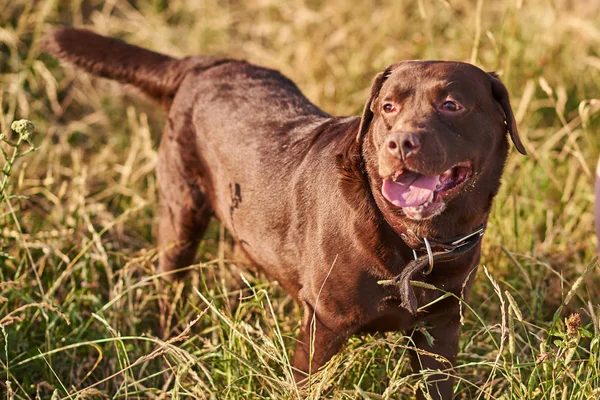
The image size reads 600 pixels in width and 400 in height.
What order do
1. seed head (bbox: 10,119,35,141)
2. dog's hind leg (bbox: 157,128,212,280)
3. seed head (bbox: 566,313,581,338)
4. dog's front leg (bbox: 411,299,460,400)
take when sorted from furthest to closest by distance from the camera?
dog's hind leg (bbox: 157,128,212,280)
dog's front leg (bbox: 411,299,460,400)
seed head (bbox: 10,119,35,141)
seed head (bbox: 566,313,581,338)

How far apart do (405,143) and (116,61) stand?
1971mm

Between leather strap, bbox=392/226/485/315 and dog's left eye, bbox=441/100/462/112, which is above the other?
dog's left eye, bbox=441/100/462/112

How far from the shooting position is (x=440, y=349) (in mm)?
3080

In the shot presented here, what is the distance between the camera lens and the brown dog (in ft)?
8.87

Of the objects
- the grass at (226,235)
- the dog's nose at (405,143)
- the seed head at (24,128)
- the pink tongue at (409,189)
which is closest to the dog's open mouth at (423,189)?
the pink tongue at (409,189)

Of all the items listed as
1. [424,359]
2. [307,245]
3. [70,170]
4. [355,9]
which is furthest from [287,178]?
[355,9]

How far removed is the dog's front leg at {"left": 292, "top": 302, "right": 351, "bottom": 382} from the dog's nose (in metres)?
0.73

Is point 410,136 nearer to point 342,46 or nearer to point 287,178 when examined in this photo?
point 287,178

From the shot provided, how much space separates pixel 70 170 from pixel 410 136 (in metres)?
2.95

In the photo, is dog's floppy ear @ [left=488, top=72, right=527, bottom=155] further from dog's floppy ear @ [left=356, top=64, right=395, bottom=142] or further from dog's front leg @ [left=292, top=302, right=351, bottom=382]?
dog's front leg @ [left=292, top=302, right=351, bottom=382]

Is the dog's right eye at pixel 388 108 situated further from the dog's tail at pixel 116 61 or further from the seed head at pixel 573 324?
the dog's tail at pixel 116 61

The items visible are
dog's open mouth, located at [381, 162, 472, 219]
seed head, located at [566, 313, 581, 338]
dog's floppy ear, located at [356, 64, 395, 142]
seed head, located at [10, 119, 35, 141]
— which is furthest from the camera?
dog's floppy ear, located at [356, 64, 395, 142]

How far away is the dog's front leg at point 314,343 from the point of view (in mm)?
2941

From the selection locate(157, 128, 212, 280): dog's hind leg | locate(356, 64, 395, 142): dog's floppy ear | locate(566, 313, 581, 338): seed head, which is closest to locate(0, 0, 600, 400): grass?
locate(566, 313, 581, 338): seed head
